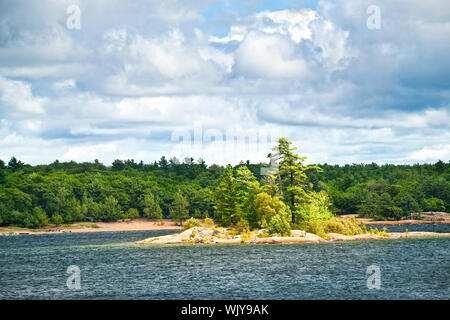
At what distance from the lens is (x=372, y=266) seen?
58.5 meters

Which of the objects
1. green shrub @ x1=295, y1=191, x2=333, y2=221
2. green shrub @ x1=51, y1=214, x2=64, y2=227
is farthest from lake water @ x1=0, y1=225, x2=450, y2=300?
green shrub @ x1=51, y1=214, x2=64, y2=227

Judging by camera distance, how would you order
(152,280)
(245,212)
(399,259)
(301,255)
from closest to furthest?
(152,280) < (399,259) < (301,255) < (245,212)

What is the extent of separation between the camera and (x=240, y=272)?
186 feet

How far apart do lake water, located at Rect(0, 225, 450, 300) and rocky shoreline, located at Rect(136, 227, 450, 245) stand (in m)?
7.69

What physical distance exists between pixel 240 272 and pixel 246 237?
39374 millimetres

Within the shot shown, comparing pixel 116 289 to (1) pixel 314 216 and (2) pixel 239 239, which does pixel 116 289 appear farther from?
(1) pixel 314 216

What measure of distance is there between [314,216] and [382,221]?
94.4 metres

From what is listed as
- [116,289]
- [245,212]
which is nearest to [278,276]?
[116,289]
